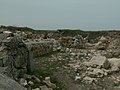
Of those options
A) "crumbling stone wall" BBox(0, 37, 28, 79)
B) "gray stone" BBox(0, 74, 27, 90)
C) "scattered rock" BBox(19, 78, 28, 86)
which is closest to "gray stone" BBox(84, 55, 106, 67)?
"crumbling stone wall" BBox(0, 37, 28, 79)

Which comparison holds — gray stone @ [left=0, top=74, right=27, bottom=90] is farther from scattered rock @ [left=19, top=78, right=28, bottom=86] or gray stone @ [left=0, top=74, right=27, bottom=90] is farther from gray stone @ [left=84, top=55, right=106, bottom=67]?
gray stone @ [left=84, top=55, right=106, bottom=67]

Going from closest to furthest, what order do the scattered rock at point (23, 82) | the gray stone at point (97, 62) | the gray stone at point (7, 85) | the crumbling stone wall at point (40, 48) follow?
1. the gray stone at point (7, 85)
2. the scattered rock at point (23, 82)
3. the gray stone at point (97, 62)
4. the crumbling stone wall at point (40, 48)

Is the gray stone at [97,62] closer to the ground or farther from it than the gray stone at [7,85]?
closer to the ground

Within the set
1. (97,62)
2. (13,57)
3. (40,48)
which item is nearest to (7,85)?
(13,57)

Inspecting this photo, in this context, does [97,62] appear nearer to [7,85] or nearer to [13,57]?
[13,57]

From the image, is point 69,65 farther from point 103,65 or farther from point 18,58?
point 18,58

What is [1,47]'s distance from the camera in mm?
Result: 9328

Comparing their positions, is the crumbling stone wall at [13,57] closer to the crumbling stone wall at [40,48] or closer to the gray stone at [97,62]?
the gray stone at [97,62]

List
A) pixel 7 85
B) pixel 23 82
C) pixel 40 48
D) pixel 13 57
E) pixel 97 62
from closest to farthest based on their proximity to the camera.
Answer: pixel 7 85
pixel 23 82
pixel 13 57
pixel 97 62
pixel 40 48

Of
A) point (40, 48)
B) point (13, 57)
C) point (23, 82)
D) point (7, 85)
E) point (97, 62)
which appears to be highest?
point (7, 85)

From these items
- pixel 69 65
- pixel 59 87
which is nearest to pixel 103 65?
pixel 69 65

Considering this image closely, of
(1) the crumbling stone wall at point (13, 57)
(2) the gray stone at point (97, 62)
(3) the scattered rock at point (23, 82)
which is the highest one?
(1) the crumbling stone wall at point (13, 57)

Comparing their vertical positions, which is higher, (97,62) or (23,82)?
(97,62)

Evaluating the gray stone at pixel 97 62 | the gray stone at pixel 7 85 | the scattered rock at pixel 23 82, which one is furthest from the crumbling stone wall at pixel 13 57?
the gray stone at pixel 7 85
